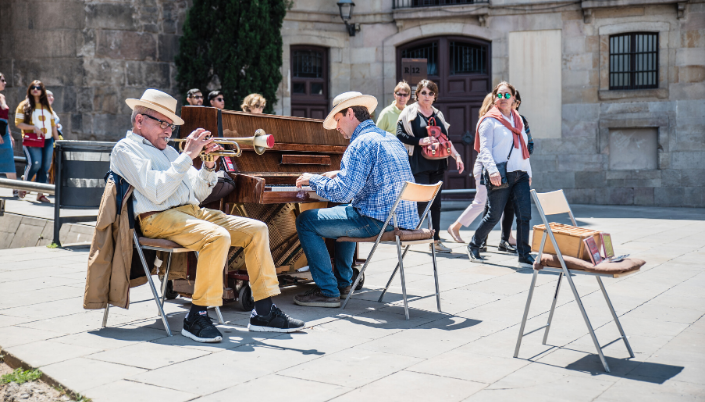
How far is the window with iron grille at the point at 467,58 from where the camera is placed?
16.1m

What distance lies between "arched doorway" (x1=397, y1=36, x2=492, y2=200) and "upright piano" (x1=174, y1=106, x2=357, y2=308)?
9.62m

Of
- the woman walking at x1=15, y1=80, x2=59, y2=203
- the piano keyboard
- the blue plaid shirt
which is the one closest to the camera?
the blue plaid shirt

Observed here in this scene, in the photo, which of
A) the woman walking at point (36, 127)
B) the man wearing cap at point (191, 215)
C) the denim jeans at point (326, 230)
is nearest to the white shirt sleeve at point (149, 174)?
the man wearing cap at point (191, 215)

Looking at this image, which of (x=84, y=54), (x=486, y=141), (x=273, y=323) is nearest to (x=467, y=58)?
(x=84, y=54)

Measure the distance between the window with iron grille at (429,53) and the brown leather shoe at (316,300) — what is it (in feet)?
37.0

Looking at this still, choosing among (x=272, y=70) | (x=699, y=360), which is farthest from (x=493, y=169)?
(x=272, y=70)

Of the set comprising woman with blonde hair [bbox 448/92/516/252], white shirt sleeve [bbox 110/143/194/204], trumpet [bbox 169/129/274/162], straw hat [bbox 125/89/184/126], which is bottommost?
woman with blonde hair [bbox 448/92/516/252]

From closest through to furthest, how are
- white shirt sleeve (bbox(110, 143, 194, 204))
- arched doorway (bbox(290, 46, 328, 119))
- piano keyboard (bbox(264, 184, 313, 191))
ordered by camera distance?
1. white shirt sleeve (bbox(110, 143, 194, 204))
2. piano keyboard (bbox(264, 184, 313, 191))
3. arched doorway (bbox(290, 46, 328, 119))

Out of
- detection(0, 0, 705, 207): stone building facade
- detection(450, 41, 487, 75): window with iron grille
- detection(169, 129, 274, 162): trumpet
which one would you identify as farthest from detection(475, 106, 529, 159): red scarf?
detection(450, 41, 487, 75): window with iron grille

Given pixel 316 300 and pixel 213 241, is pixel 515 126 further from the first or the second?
pixel 213 241

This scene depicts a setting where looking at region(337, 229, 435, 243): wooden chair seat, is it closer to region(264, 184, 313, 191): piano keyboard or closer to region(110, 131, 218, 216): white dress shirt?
region(264, 184, 313, 191): piano keyboard

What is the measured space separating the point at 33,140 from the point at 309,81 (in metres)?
6.99

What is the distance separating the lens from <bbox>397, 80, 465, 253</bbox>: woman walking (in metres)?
8.35

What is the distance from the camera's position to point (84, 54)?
13453 millimetres
